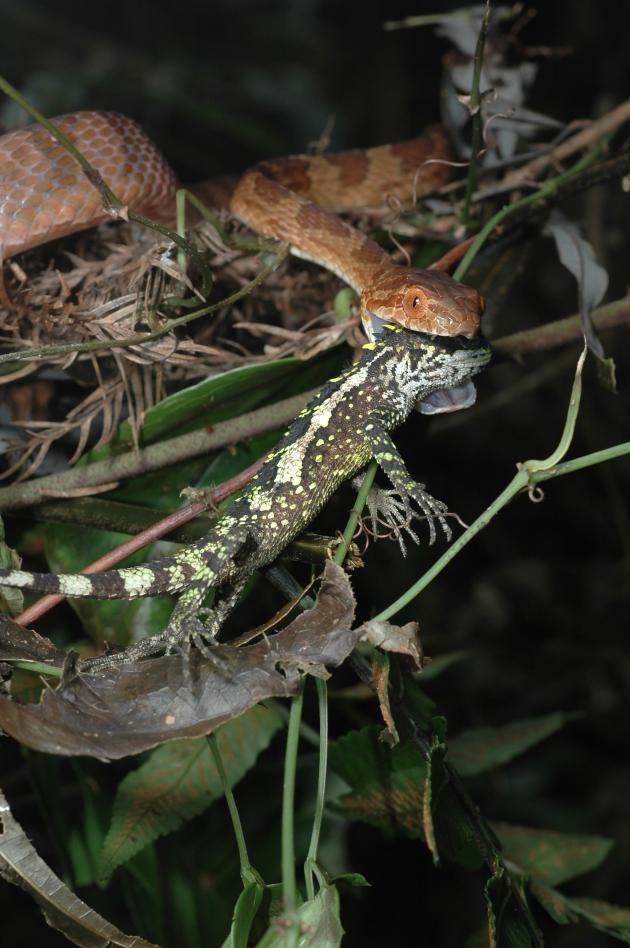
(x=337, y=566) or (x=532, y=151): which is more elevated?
(x=532, y=151)

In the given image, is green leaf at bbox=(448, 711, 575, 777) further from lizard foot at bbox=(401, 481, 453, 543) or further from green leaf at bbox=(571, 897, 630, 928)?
lizard foot at bbox=(401, 481, 453, 543)

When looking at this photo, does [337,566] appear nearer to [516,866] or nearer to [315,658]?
[315,658]

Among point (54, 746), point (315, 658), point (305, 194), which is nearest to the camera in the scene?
Answer: point (54, 746)

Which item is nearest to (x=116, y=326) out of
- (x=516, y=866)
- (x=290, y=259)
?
(x=290, y=259)

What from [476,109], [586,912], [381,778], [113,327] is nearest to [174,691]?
[381,778]

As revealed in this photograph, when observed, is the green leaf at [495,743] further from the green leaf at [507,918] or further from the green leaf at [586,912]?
the green leaf at [507,918]

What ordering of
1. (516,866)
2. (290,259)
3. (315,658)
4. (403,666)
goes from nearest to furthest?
(315,658) → (403,666) → (516,866) → (290,259)

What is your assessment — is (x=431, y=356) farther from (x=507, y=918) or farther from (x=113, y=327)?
(x=507, y=918)

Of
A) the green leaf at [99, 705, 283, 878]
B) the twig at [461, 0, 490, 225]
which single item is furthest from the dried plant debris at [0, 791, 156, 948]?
the twig at [461, 0, 490, 225]
